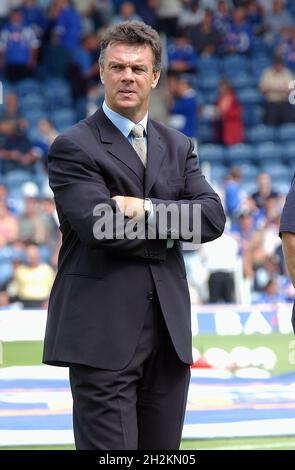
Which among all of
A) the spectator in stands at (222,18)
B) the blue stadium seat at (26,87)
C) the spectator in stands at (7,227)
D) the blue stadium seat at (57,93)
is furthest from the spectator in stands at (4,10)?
the spectator in stands at (7,227)

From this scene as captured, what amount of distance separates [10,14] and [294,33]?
4.58 m

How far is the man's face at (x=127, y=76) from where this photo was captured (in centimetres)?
397

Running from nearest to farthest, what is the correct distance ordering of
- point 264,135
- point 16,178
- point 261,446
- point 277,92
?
point 261,446 < point 16,178 < point 277,92 < point 264,135

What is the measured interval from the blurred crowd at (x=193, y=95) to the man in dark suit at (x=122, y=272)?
32.4 ft

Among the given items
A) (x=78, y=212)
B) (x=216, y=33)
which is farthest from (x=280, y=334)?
(x=216, y=33)

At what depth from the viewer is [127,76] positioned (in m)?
3.96

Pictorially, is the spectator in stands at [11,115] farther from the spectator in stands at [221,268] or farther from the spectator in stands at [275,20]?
the spectator in stands at [275,20]

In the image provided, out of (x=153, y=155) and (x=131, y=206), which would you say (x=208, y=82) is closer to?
(x=153, y=155)

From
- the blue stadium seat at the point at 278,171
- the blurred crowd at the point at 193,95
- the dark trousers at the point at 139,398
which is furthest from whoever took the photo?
the blue stadium seat at the point at 278,171

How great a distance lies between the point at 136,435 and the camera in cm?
391

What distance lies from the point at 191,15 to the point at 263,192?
4.17 metres

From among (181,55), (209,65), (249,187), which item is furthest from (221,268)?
(209,65)

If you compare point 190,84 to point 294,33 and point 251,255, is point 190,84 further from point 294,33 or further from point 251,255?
point 251,255

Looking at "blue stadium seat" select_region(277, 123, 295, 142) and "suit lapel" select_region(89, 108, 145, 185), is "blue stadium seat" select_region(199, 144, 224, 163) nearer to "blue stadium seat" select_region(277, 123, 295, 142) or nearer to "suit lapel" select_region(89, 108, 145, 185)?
"blue stadium seat" select_region(277, 123, 295, 142)
